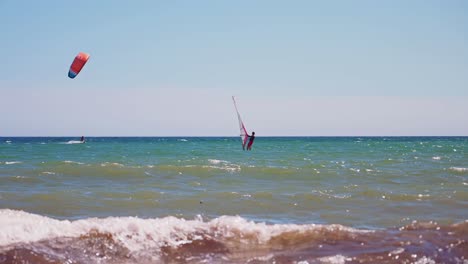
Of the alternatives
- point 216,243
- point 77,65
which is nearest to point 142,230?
point 216,243

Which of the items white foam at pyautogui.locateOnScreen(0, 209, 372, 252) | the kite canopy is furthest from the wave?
the kite canopy

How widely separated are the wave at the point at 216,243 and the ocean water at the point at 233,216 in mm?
15

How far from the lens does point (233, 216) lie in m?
10.0

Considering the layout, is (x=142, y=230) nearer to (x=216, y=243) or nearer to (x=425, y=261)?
(x=216, y=243)

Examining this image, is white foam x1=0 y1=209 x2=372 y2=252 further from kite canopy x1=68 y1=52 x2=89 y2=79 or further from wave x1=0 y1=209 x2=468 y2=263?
kite canopy x1=68 y1=52 x2=89 y2=79

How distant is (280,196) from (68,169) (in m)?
11.5

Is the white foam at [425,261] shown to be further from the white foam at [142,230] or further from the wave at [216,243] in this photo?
the white foam at [142,230]

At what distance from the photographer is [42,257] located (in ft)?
20.9

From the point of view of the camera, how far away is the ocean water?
6.84 meters

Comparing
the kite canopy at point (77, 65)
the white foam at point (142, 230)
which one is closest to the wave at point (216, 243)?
the white foam at point (142, 230)

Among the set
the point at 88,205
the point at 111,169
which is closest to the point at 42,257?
the point at 88,205

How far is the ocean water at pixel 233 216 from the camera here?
6.84 m

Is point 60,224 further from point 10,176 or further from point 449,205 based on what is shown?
point 10,176

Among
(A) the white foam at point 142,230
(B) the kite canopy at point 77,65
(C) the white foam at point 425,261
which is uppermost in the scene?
(B) the kite canopy at point 77,65
